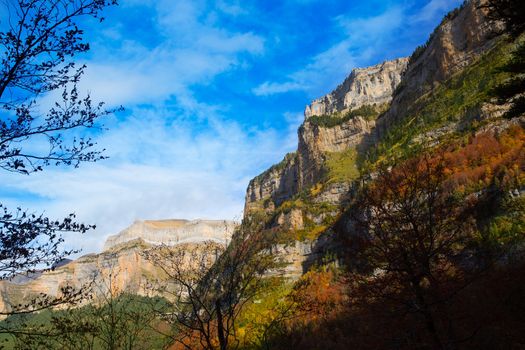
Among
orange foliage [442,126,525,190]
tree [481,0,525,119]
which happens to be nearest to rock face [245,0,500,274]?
orange foliage [442,126,525,190]

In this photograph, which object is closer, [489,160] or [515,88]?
[515,88]

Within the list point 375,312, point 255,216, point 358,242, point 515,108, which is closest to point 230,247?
point 255,216

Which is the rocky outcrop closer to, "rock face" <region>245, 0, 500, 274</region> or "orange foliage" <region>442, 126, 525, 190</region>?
"rock face" <region>245, 0, 500, 274</region>

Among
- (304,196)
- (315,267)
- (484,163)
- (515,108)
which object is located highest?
(304,196)

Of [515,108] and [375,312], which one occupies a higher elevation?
[515,108]

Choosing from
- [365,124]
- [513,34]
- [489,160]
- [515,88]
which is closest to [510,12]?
[513,34]

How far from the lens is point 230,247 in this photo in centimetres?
1227

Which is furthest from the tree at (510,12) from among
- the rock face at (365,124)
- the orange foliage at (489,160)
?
the rock face at (365,124)

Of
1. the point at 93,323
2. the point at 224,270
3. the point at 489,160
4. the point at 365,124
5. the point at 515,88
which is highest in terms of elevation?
the point at 365,124

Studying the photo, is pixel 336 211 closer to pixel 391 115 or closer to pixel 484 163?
pixel 391 115

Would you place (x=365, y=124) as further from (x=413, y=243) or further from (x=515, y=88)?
(x=413, y=243)

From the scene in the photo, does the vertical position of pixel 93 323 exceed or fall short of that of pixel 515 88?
it falls short

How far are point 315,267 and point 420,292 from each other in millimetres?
91798

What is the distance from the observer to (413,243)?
1172 centimetres
